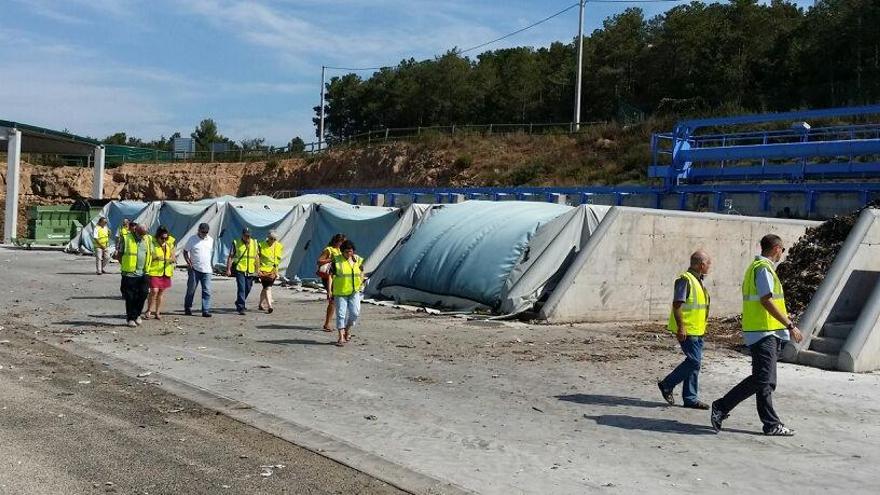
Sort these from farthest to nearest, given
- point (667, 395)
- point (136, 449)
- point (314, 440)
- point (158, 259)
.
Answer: point (158, 259) → point (667, 395) → point (314, 440) → point (136, 449)

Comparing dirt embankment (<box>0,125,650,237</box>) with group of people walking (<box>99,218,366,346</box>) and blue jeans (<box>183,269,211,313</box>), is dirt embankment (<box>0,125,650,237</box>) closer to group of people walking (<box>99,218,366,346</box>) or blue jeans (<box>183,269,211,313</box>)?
group of people walking (<box>99,218,366,346</box>)

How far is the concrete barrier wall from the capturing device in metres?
16.2

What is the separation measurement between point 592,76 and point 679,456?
59.7 m

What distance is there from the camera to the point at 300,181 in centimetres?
6250

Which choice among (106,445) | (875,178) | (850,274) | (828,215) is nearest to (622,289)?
(850,274)

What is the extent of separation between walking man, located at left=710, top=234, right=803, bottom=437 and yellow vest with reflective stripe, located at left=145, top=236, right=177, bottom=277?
9.93 metres

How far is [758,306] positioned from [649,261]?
8904mm

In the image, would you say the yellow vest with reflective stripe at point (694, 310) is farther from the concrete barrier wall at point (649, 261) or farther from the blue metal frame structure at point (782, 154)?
the blue metal frame structure at point (782, 154)

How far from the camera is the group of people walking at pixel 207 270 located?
13.0m


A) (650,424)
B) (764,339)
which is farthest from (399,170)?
(764,339)

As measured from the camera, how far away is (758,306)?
813cm

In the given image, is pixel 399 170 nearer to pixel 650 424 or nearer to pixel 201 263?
pixel 201 263

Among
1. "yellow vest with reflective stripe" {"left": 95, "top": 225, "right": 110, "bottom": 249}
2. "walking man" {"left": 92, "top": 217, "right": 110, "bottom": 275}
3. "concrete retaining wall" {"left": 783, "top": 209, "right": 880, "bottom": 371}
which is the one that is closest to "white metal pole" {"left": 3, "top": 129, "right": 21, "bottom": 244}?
"walking man" {"left": 92, "top": 217, "right": 110, "bottom": 275}

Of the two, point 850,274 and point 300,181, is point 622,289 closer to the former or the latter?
point 850,274
